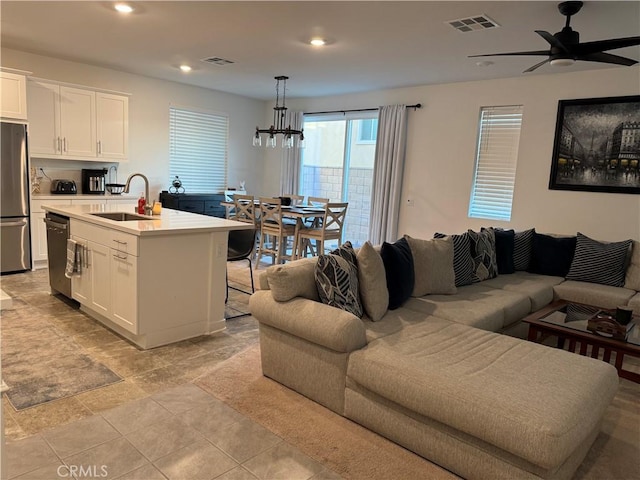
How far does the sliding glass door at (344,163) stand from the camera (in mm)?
7151

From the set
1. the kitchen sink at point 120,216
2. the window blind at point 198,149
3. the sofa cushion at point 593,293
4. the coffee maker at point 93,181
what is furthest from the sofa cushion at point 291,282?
the window blind at point 198,149

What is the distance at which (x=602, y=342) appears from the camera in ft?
9.36

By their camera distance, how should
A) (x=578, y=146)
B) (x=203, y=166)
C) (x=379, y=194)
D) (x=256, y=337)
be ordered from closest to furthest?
(x=256, y=337)
(x=578, y=146)
(x=379, y=194)
(x=203, y=166)

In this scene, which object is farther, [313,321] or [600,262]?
[600,262]

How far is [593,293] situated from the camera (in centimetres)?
407

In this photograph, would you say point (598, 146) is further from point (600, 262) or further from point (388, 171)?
point (388, 171)

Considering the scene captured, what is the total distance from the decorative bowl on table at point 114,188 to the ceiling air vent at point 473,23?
4.77m

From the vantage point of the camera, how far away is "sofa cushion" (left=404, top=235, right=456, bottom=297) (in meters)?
3.48

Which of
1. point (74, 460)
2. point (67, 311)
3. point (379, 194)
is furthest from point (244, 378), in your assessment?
point (379, 194)

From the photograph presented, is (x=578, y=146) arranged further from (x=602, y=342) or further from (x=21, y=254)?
(x=21, y=254)

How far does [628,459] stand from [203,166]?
6.83m

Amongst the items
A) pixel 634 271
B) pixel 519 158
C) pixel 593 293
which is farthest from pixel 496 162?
pixel 593 293

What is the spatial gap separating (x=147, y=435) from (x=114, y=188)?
15.8 feet

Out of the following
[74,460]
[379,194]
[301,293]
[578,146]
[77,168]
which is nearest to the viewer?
[74,460]
